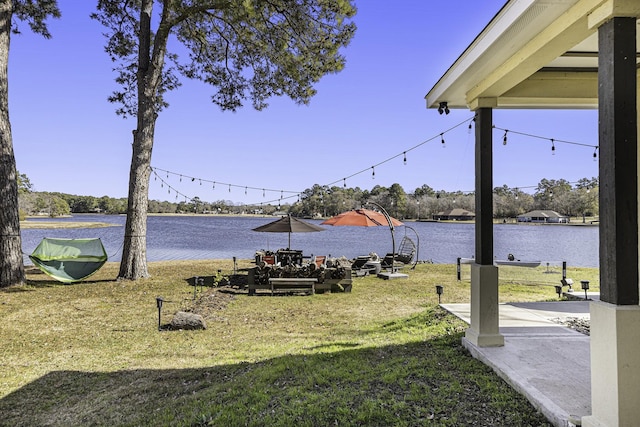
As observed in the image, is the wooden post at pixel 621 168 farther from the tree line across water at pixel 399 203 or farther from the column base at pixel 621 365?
the tree line across water at pixel 399 203

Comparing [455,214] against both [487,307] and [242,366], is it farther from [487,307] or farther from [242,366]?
[242,366]

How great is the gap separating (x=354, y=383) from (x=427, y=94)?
314cm

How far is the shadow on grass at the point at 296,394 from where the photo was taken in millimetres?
2656

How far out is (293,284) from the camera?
8016mm

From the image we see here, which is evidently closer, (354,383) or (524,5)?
(524,5)

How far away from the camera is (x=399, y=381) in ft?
10.5

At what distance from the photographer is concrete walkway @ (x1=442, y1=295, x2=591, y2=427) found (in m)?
2.53

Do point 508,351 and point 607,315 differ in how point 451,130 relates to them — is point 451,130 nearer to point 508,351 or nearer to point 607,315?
point 508,351

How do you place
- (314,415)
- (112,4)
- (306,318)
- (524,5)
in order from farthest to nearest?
1. (112,4)
2. (306,318)
3. (314,415)
4. (524,5)

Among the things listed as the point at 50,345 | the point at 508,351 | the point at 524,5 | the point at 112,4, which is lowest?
the point at 50,345

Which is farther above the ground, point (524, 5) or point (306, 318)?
point (524, 5)

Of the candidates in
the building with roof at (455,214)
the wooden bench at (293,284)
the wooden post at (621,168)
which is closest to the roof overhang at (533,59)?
the wooden post at (621,168)

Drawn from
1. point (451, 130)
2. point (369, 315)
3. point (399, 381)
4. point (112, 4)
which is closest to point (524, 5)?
point (399, 381)

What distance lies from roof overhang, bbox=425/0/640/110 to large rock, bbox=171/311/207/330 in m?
4.22
